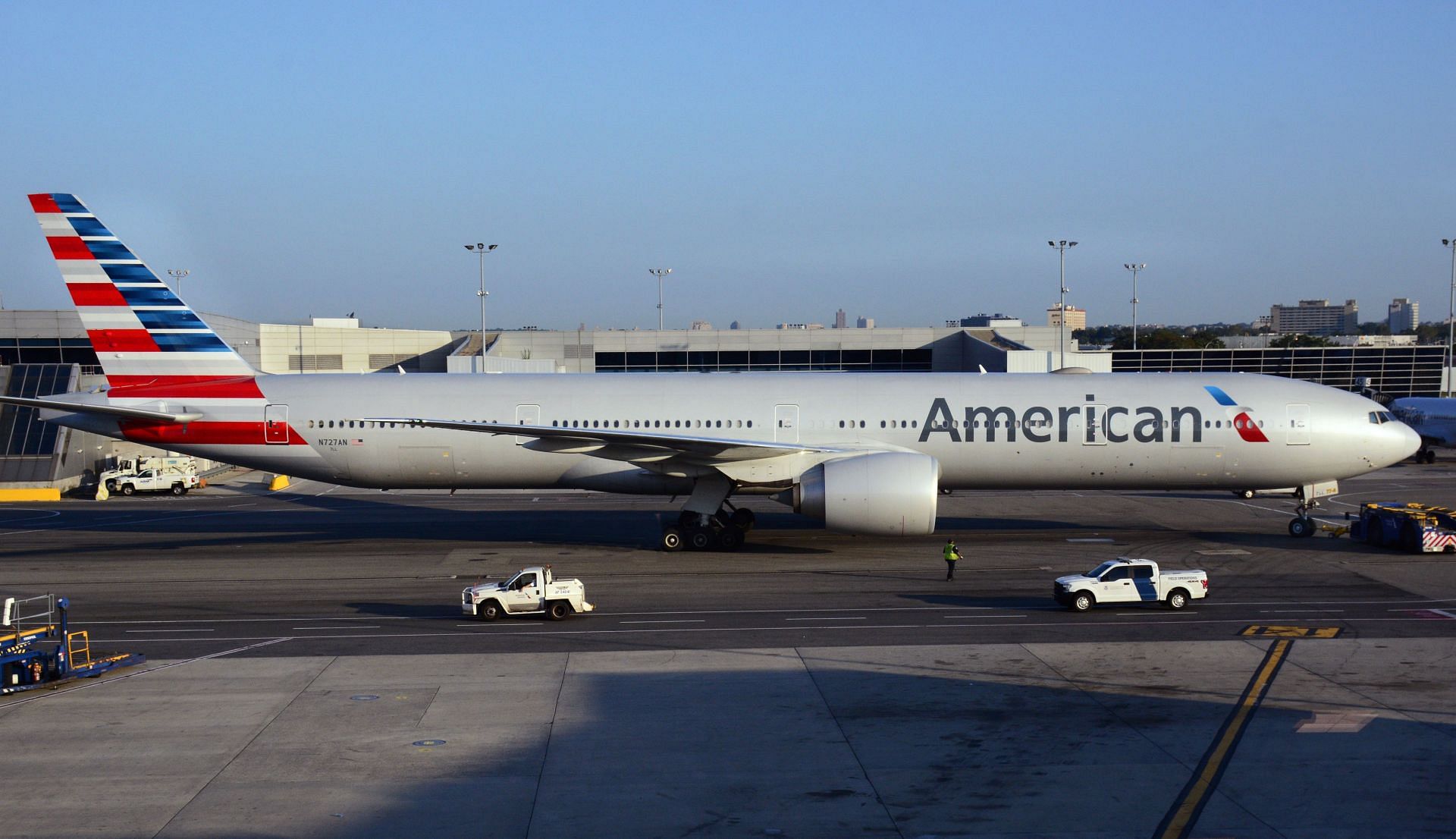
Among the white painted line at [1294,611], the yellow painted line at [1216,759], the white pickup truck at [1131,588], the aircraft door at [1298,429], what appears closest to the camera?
the yellow painted line at [1216,759]

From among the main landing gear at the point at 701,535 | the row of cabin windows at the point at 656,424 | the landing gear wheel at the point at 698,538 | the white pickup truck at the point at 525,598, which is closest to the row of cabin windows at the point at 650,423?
the row of cabin windows at the point at 656,424

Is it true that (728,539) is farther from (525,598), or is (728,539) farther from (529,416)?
(525,598)

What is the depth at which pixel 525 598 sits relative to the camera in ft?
78.0

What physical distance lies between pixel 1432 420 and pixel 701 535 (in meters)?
49.9

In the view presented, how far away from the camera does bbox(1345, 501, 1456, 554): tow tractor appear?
30.3 m

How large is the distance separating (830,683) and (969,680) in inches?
94.4

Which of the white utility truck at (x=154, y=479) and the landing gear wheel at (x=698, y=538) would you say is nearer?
the landing gear wheel at (x=698, y=538)

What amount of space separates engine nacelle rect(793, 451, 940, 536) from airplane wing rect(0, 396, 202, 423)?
737 inches

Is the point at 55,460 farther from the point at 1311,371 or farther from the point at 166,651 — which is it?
the point at 1311,371

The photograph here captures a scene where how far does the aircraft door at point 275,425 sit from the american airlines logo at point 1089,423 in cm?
1878

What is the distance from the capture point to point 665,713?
1712 cm

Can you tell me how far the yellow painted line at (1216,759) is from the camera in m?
12.8

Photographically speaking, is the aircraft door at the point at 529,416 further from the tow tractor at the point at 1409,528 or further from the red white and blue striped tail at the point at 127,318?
the tow tractor at the point at 1409,528

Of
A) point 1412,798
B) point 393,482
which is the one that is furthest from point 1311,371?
point 1412,798
